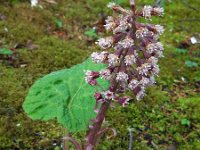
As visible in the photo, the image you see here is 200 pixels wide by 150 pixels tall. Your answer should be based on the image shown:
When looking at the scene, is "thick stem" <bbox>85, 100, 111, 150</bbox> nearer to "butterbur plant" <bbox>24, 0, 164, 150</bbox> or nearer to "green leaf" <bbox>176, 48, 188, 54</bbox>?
"butterbur plant" <bbox>24, 0, 164, 150</bbox>

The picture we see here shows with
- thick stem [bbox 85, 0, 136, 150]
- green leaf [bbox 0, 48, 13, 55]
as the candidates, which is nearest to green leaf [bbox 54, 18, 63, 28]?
green leaf [bbox 0, 48, 13, 55]

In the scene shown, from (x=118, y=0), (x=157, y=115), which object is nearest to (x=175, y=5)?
(x=118, y=0)

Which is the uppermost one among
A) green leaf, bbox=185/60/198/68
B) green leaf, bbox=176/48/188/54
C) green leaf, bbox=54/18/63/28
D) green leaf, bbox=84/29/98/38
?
green leaf, bbox=54/18/63/28

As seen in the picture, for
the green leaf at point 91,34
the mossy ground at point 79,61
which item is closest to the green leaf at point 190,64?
the mossy ground at point 79,61

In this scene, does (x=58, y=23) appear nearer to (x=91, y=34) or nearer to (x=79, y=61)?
(x=91, y=34)

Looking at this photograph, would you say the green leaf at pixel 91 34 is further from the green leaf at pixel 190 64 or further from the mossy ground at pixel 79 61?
the green leaf at pixel 190 64

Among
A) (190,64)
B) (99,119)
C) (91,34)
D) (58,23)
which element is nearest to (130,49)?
(99,119)
